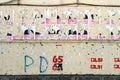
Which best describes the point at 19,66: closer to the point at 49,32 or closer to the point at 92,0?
the point at 49,32

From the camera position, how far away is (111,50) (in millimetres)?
8289

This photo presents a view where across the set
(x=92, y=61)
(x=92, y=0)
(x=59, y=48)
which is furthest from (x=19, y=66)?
(x=92, y=0)

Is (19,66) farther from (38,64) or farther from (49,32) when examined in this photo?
(49,32)

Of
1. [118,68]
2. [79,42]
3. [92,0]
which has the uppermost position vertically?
[92,0]

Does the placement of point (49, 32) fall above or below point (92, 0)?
below

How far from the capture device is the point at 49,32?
26.9 ft

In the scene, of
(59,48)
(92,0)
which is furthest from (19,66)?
(92,0)

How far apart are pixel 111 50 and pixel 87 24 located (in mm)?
769

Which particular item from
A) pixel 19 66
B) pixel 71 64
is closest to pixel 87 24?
pixel 71 64

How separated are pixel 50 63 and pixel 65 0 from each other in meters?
→ 1.40

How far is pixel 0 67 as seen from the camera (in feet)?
26.9

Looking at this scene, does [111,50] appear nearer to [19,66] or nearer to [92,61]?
[92,61]

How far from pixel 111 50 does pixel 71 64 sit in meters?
0.92

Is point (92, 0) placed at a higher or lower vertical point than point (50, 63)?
higher
